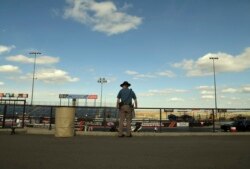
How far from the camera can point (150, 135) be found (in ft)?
43.7

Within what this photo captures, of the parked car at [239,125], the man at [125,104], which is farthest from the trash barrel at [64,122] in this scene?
the parked car at [239,125]

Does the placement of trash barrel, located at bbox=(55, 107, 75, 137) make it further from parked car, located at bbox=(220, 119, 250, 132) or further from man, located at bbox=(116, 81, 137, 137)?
parked car, located at bbox=(220, 119, 250, 132)

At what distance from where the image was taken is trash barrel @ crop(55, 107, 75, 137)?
11.8 meters

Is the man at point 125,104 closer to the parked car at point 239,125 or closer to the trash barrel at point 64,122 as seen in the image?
the trash barrel at point 64,122

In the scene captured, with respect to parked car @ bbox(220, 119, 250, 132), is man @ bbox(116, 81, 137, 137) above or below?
above

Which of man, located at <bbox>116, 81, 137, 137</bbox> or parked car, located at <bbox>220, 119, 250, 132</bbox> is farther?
parked car, located at <bbox>220, 119, 250, 132</bbox>

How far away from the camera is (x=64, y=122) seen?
1179 cm

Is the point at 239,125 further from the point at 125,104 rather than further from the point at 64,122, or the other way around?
the point at 64,122

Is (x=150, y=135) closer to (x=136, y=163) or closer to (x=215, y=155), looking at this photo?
(x=215, y=155)

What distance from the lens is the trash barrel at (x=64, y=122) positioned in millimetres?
11781

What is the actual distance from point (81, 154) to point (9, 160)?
1.50 meters

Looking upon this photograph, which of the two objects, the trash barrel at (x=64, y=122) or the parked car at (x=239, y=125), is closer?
the trash barrel at (x=64, y=122)

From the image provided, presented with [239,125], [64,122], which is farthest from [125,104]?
[239,125]

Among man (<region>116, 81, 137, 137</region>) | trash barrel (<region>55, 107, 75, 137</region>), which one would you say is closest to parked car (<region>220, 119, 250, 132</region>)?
man (<region>116, 81, 137, 137</region>)
